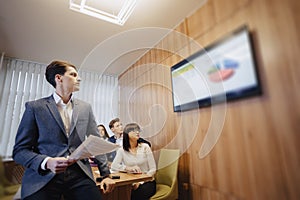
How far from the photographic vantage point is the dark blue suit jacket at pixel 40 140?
0.74 m

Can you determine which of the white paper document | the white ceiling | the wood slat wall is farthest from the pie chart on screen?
the white paper document

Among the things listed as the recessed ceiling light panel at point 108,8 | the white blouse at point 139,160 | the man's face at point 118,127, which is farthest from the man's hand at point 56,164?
the recessed ceiling light panel at point 108,8

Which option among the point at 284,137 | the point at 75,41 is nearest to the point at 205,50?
the point at 284,137

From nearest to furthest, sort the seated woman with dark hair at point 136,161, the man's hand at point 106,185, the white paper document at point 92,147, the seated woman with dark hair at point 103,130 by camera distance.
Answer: the white paper document at point 92,147 < the man's hand at point 106,185 < the seated woman with dark hair at point 136,161 < the seated woman with dark hair at point 103,130

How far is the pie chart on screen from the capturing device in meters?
0.95

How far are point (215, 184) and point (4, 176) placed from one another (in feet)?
4.34

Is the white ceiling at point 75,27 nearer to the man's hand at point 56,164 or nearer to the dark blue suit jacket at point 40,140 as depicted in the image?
the dark blue suit jacket at point 40,140

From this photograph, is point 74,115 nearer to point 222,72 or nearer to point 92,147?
point 92,147

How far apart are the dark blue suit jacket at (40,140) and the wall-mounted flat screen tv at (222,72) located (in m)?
0.79

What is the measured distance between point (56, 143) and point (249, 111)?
1.11 m

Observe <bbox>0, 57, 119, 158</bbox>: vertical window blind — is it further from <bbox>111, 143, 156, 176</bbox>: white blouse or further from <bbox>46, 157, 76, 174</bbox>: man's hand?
<bbox>46, 157, 76, 174</bbox>: man's hand

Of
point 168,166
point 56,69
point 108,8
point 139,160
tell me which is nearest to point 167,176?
point 168,166

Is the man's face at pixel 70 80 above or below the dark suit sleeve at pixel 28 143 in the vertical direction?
above

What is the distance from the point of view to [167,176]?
1.66 metres
